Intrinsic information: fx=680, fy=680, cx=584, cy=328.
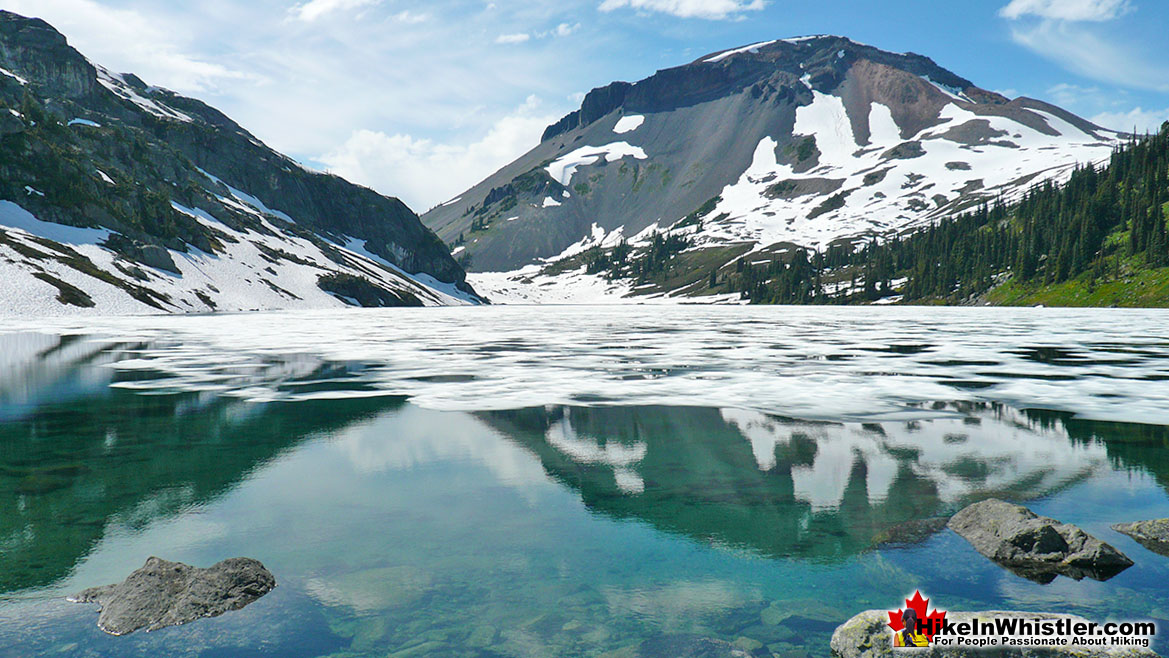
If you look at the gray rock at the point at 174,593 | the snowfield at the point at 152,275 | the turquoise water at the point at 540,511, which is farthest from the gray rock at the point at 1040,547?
the snowfield at the point at 152,275

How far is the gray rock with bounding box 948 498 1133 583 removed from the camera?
320 inches

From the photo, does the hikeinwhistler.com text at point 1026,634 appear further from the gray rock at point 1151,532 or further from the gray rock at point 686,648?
the gray rock at point 1151,532

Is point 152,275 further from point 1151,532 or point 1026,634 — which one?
point 1026,634

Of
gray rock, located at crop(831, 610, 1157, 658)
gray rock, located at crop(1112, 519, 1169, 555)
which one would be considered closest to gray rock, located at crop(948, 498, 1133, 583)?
gray rock, located at crop(1112, 519, 1169, 555)

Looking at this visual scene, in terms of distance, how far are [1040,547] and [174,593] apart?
10166 mm

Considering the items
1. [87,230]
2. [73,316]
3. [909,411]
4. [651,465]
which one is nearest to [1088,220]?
[909,411]

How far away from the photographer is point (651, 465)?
1341cm

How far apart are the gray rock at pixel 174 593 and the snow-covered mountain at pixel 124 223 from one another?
289 feet

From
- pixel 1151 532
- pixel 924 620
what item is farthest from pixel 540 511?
pixel 1151 532

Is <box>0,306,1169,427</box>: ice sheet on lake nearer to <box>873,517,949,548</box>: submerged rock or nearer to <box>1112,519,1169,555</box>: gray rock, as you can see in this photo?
<box>873,517,949,548</box>: submerged rock

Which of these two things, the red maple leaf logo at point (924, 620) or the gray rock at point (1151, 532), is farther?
the gray rock at point (1151, 532)

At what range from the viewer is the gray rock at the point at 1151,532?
28.8 ft

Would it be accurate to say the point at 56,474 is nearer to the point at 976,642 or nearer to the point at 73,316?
the point at 976,642

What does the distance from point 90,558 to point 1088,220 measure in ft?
596
